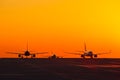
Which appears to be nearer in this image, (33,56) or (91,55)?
(91,55)
